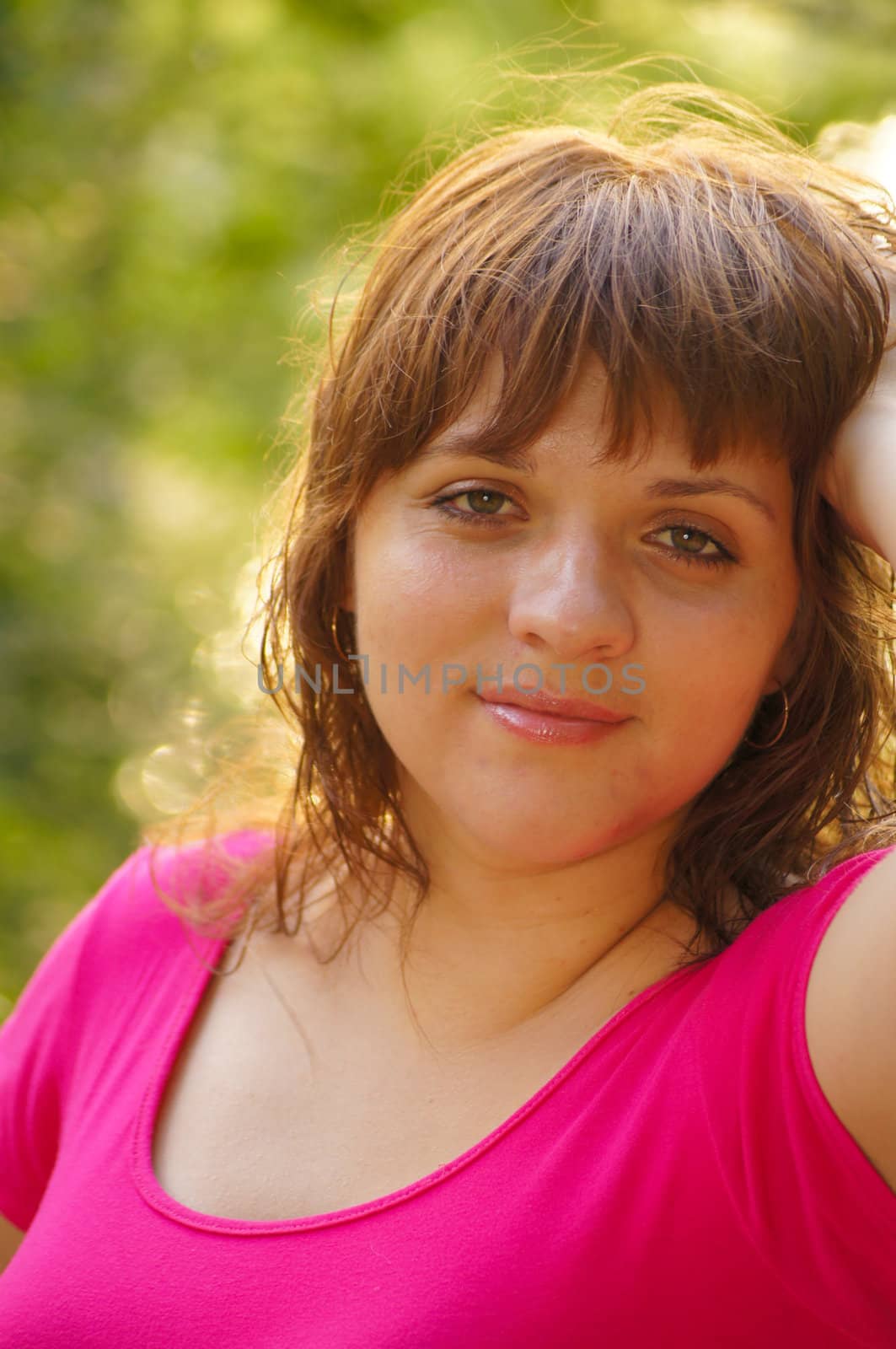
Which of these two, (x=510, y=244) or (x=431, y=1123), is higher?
(x=510, y=244)

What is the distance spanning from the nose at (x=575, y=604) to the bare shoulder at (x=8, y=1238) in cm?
105

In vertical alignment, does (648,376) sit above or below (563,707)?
above

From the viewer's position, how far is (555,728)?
1.31 meters

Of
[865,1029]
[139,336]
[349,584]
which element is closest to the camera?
[865,1029]

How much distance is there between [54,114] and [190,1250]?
2.81 meters

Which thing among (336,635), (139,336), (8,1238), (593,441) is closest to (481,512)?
(593,441)

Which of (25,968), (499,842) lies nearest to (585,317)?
(499,842)

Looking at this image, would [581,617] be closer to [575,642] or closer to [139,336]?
[575,642]

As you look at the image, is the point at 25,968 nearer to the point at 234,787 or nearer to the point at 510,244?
the point at 234,787

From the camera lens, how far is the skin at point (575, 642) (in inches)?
50.2

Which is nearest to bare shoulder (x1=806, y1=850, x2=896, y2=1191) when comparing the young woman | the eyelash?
the young woman

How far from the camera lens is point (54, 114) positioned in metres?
3.30

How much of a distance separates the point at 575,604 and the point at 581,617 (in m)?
0.01

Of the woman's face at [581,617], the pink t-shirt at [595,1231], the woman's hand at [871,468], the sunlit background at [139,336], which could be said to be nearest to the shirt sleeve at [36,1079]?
the pink t-shirt at [595,1231]
